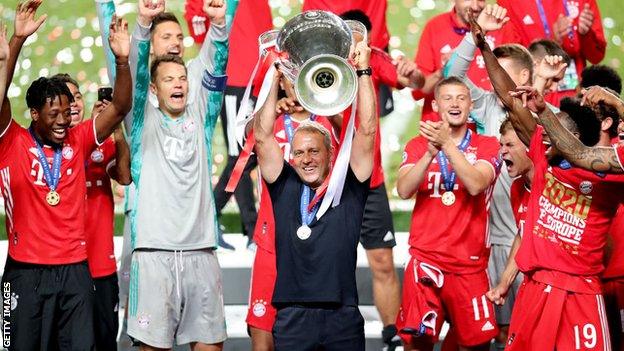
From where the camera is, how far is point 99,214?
7.98 metres

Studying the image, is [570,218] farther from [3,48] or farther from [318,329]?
[3,48]

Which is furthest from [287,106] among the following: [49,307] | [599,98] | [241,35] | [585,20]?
[585,20]

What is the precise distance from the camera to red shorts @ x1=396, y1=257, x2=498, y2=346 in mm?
7770

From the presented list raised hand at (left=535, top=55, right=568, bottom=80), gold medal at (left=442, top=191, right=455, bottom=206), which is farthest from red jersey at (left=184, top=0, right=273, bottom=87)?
raised hand at (left=535, top=55, right=568, bottom=80)

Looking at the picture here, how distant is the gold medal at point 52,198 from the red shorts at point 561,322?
260 centimetres

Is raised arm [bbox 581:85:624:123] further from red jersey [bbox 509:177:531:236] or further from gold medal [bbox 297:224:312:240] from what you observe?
gold medal [bbox 297:224:312:240]

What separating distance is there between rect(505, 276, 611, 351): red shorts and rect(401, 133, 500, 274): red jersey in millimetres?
845

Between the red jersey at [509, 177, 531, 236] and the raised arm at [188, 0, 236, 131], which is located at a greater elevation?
the raised arm at [188, 0, 236, 131]

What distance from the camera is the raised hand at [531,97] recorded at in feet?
22.2

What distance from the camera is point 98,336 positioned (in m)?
7.79

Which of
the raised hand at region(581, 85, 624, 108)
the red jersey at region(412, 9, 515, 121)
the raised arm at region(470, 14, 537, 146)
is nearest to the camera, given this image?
the raised hand at region(581, 85, 624, 108)

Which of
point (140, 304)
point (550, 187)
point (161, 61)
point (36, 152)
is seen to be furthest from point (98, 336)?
point (550, 187)

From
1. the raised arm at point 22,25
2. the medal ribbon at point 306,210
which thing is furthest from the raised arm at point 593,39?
the raised arm at point 22,25

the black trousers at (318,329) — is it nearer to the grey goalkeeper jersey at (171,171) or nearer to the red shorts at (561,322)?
the red shorts at (561,322)
